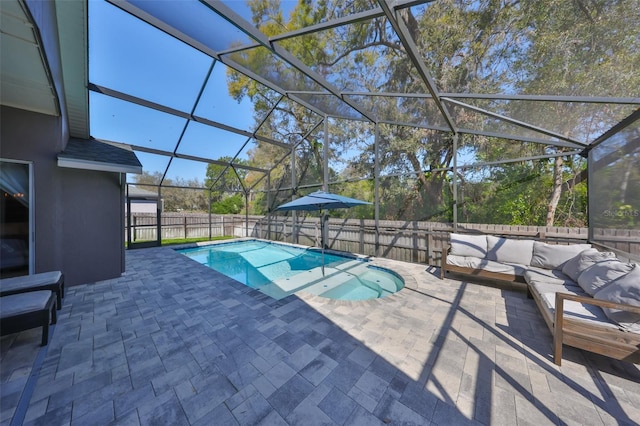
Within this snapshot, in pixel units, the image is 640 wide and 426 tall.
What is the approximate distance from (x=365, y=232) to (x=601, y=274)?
199 inches

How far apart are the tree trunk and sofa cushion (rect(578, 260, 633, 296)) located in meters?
3.15

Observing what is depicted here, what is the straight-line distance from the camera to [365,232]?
7.35 meters

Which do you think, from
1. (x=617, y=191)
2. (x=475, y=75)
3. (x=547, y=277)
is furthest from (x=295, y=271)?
(x=617, y=191)

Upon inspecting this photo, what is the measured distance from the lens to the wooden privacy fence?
14.8 feet

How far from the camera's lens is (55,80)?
3.04 metres

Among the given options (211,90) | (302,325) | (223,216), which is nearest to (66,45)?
Result: (211,90)

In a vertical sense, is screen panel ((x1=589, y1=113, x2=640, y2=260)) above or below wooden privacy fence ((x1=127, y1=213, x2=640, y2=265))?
above

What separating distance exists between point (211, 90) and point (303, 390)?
6.90 m

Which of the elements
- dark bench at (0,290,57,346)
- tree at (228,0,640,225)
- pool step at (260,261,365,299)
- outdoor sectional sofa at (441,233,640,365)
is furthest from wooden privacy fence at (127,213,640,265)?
dark bench at (0,290,57,346)

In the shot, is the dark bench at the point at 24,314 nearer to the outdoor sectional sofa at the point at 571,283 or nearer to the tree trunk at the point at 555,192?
the outdoor sectional sofa at the point at 571,283

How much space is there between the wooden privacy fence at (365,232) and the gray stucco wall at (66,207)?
4.71 metres

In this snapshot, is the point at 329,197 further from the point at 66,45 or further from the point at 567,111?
the point at 66,45

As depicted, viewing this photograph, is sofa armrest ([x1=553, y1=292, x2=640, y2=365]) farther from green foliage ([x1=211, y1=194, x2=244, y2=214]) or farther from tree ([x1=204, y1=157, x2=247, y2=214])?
green foliage ([x1=211, y1=194, x2=244, y2=214])

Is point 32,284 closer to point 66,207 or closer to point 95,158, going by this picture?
point 66,207
